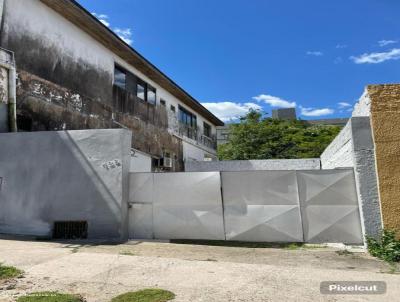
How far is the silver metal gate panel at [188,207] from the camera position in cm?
855

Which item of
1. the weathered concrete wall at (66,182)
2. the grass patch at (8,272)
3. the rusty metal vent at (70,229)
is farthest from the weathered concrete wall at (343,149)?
the grass patch at (8,272)

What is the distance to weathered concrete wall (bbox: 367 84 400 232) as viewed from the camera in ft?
24.7

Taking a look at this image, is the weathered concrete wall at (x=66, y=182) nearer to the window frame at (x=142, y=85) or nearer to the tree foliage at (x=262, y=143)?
the window frame at (x=142, y=85)

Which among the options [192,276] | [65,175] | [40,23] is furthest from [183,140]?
[192,276]

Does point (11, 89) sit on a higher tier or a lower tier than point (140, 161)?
higher

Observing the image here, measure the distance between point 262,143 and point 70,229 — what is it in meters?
22.7

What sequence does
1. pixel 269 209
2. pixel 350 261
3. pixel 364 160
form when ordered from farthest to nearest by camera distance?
1. pixel 269 209
2. pixel 364 160
3. pixel 350 261

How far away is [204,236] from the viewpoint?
8.54 meters

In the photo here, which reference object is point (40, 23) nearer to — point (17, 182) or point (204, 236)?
point (17, 182)

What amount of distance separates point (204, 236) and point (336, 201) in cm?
330

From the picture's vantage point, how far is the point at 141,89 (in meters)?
18.0

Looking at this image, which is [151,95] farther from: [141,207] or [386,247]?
[386,247]

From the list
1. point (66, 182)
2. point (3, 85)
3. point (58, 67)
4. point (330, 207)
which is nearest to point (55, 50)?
point (58, 67)

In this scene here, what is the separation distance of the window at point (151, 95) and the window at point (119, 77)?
2.48m
